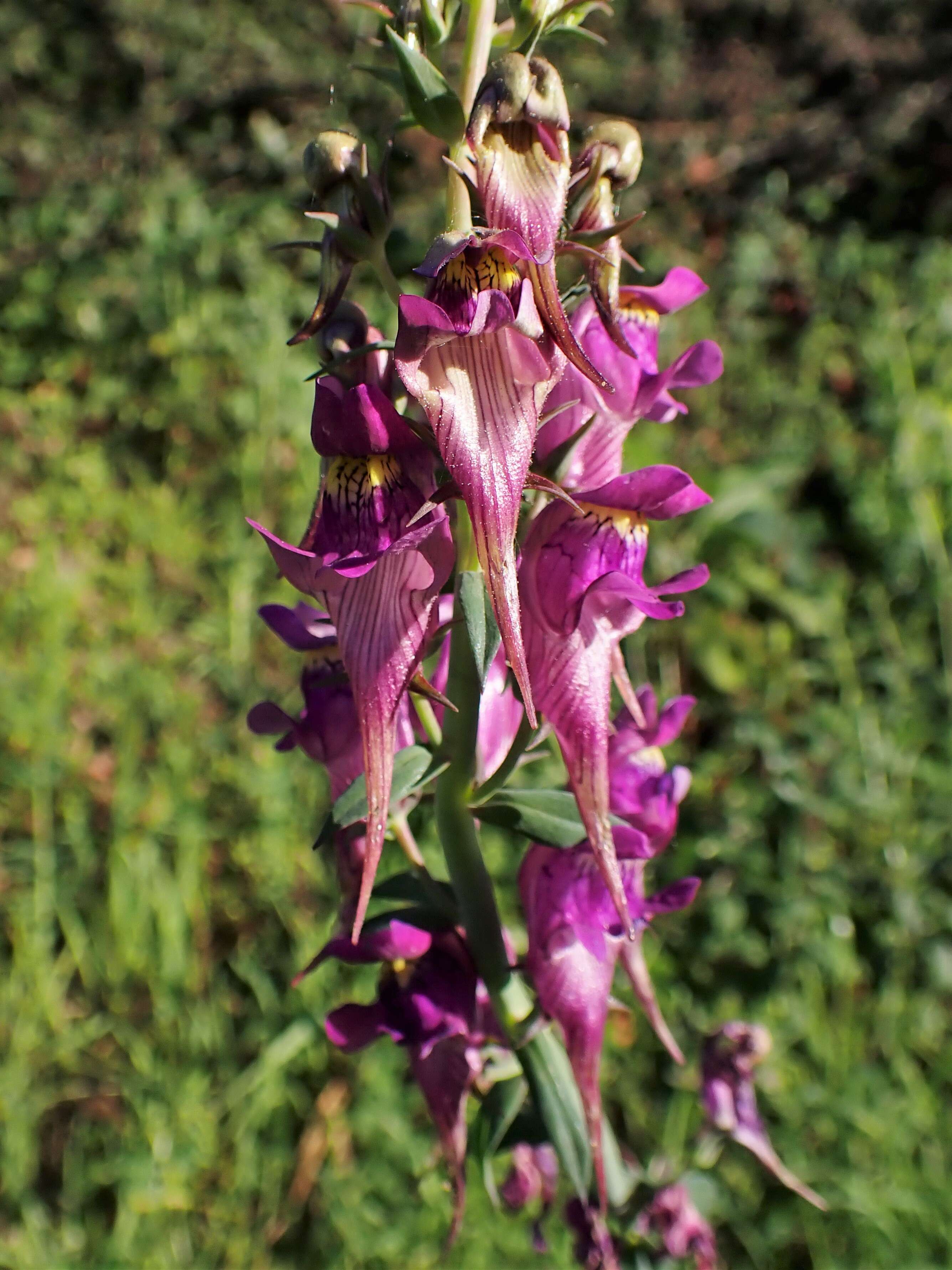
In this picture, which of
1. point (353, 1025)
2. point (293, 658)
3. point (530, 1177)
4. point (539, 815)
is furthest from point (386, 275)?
point (293, 658)

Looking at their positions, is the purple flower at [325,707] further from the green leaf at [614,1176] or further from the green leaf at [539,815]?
the green leaf at [614,1176]

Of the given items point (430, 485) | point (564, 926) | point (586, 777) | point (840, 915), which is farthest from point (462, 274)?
point (840, 915)

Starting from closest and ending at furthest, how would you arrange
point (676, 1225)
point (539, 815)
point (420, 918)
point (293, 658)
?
point (539, 815) < point (420, 918) < point (676, 1225) < point (293, 658)

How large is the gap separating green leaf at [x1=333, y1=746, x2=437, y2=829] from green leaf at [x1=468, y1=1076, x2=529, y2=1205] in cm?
39

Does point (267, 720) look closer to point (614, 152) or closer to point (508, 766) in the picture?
point (508, 766)

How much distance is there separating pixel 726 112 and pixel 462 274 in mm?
4151

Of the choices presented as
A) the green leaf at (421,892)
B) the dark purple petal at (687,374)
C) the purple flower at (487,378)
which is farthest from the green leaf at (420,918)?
the dark purple petal at (687,374)

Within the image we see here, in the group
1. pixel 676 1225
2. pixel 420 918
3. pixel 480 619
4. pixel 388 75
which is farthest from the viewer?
pixel 676 1225

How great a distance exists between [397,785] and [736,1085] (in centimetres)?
85

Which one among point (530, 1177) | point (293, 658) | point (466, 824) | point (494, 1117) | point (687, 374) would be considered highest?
point (687, 374)

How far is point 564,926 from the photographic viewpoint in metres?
1.17

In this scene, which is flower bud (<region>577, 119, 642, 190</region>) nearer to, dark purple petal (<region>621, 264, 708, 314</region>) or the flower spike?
the flower spike

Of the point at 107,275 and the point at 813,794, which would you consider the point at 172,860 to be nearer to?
the point at 813,794

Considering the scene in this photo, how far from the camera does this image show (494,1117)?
1.23 meters
